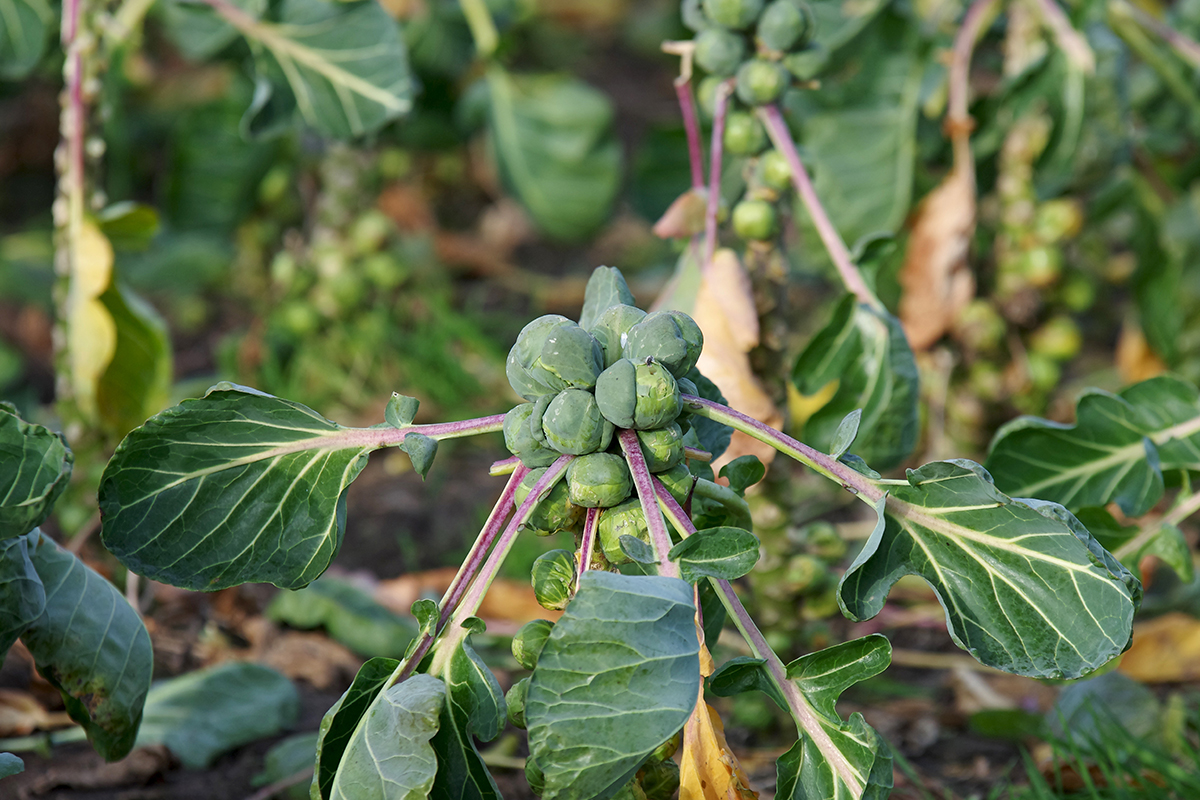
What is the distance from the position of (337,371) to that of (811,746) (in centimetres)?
173

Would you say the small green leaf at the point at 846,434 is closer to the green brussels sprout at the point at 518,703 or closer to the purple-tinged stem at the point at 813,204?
the green brussels sprout at the point at 518,703

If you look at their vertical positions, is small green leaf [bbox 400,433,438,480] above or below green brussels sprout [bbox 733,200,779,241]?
above

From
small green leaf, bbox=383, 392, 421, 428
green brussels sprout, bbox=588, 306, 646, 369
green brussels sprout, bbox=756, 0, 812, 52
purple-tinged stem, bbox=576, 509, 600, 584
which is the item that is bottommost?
purple-tinged stem, bbox=576, 509, 600, 584

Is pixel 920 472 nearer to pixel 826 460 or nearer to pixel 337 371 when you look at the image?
pixel 826 460

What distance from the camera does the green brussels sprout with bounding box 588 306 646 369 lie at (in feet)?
2.78

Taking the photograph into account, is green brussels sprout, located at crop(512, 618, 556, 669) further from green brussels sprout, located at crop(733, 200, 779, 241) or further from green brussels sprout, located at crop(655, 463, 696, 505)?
green brussels sprout, located at crop(733, 200, 779, 241)

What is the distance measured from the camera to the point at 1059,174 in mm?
1831

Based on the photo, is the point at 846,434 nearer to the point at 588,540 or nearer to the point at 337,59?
the point at 588,540

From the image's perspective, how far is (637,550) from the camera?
76 centimetres

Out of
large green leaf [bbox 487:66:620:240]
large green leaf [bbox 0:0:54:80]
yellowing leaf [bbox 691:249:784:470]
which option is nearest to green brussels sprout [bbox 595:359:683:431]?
yellowing leaf [bbox 691:249:784:470]

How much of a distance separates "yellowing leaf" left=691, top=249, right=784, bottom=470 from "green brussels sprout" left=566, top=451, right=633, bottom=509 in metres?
0.38

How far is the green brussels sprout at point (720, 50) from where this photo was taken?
124 cm

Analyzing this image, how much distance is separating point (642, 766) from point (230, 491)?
43 centimetres

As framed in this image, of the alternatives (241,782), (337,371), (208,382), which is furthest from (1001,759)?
(208,382)
